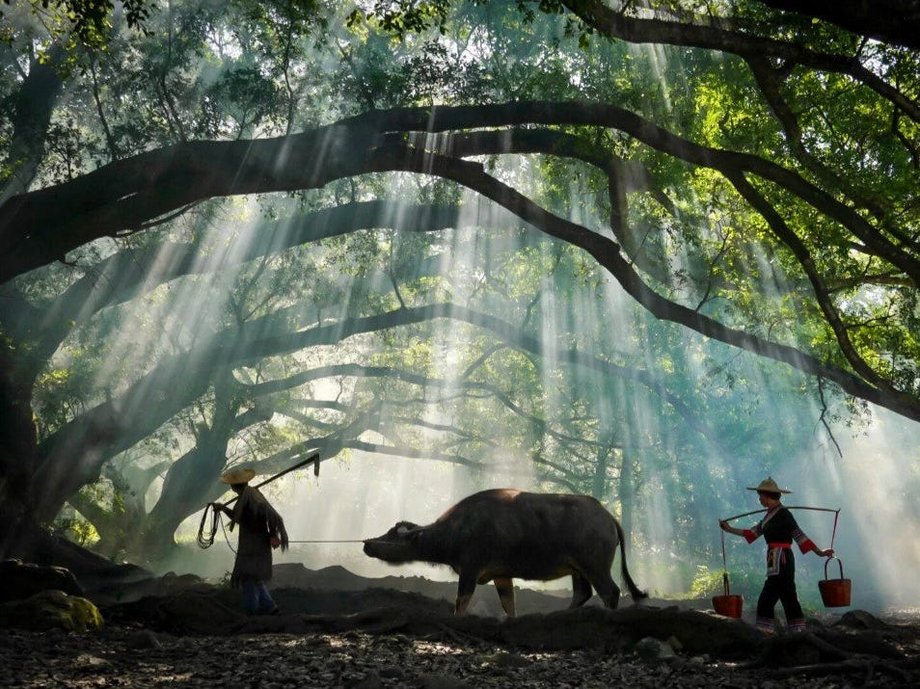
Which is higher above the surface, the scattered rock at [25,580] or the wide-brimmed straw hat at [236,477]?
the wide-brimmed straw hat at [236,477]

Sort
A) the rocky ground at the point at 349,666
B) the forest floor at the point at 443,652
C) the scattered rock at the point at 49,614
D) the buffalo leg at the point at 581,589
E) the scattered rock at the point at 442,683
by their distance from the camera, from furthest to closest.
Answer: the buffalo leg at the point at 581,589 < the scattered rock at the point at 49,614 < the forest floor at the point at 443,652 < the rocky ground at the point at 349,666 < the scattered rock at the point at 442,683

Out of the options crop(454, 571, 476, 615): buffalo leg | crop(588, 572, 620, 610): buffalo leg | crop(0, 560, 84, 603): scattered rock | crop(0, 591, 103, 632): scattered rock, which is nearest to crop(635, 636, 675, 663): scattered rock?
crop(588, 572, 620, 610): buffalo leg

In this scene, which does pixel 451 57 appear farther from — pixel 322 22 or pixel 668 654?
pixel 668 654

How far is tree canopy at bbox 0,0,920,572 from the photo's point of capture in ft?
34.5

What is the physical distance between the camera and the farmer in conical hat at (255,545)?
10.1 m

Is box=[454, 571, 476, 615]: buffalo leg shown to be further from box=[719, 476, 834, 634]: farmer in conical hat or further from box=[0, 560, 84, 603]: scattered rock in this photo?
box=[0, 560, 84, 603]: scattered rock

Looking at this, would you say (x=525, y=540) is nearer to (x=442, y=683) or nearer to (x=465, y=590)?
(x=465, y=590)

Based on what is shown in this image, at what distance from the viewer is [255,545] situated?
1020 cm

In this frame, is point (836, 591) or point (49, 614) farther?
point (836, 591)

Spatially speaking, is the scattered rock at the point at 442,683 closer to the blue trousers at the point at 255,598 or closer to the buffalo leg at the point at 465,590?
the blue trousers at the point at 255,598

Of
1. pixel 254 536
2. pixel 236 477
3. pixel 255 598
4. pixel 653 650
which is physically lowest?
pixel 653 650

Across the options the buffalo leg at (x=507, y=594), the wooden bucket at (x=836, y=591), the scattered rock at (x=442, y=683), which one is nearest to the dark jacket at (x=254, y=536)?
the buffalo leg at (x=507, y=594)

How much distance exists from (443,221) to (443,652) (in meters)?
11.6

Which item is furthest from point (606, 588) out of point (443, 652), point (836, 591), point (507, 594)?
point (443, 652)
